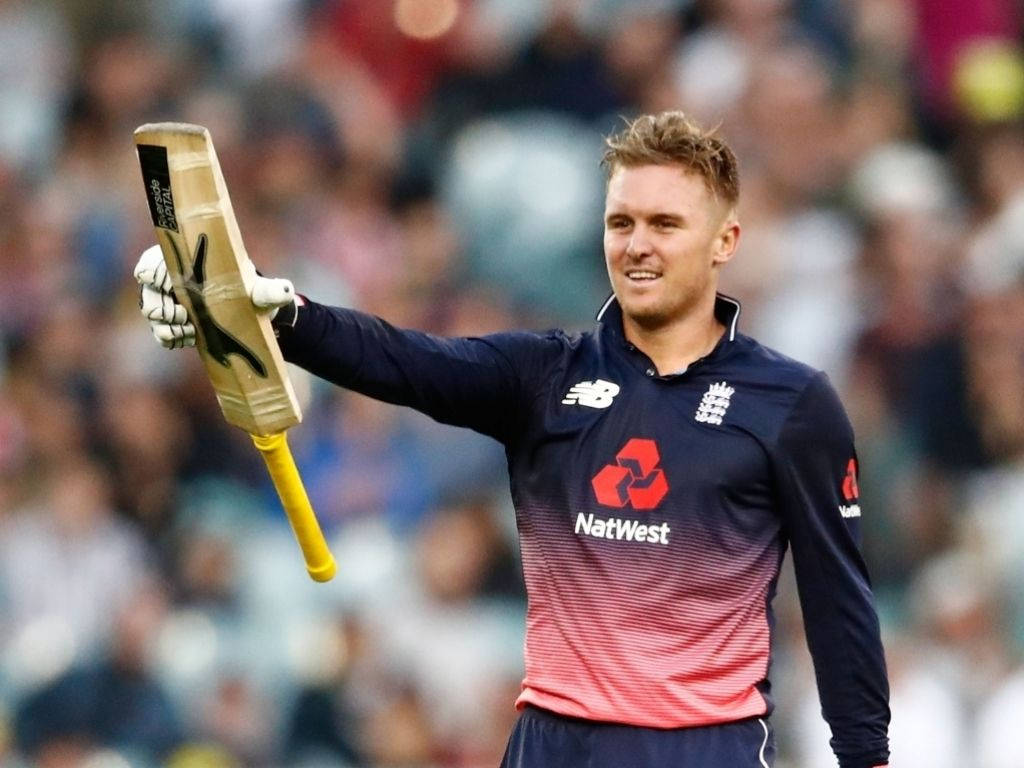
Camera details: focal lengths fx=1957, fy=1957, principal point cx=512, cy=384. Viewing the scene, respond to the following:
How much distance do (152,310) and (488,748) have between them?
402cm

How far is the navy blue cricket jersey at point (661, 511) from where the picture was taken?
3984mm

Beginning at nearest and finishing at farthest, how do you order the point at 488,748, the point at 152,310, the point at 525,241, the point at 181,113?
the point at 152,310, the point at 488,748, the point at 525,241, the point at 181,113

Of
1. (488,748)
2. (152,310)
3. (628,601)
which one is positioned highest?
(152,310)

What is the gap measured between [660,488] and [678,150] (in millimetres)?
720

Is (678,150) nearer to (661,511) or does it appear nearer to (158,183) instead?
(661,511)

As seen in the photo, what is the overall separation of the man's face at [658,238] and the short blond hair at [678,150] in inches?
0.7

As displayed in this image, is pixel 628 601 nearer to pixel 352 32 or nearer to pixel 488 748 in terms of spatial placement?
pixel 488 748

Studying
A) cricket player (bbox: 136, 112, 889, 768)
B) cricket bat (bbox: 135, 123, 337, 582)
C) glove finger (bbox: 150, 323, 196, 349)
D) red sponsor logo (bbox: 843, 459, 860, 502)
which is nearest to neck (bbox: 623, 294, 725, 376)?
cricket player (bbox: 136, 112, 889, 768)

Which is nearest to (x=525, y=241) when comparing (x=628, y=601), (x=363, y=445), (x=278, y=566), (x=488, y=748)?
(x=363, y=445)

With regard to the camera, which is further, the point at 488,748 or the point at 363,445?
the point at 363,445

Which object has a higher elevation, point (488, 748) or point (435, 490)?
point (435, 490)

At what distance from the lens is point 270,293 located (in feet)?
12.4

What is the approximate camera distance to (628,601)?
13.1ft

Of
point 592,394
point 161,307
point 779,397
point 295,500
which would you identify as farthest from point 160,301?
point 779,397
